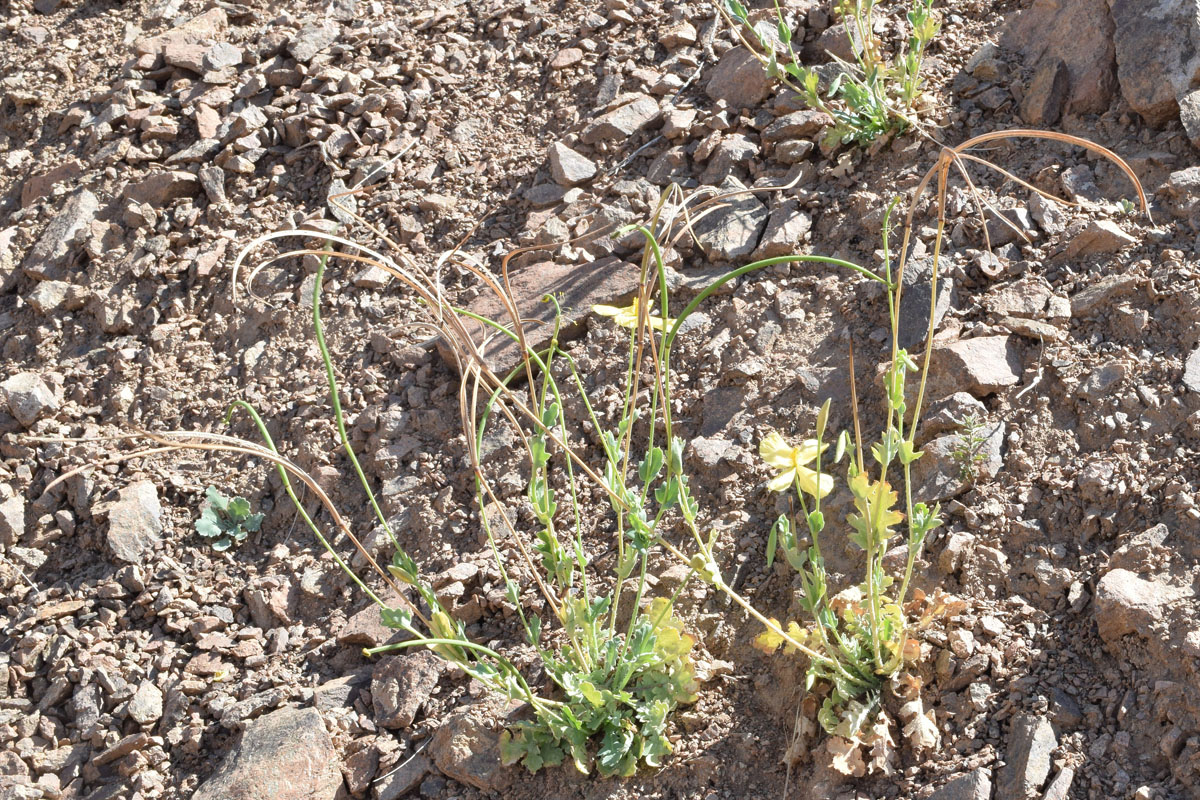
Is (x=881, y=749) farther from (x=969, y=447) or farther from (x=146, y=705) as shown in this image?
(x=146, y=705)

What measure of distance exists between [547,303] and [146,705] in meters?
1.47

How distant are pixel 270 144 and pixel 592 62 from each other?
3.87 ft

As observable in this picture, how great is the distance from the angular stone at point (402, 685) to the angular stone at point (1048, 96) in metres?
2.25

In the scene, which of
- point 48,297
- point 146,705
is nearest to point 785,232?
point 146,705

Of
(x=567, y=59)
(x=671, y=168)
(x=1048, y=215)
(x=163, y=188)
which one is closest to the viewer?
(x=1048, y=215)

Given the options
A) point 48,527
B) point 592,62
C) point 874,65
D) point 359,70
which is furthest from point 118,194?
point 874,65

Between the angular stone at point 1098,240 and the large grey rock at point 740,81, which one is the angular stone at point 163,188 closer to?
the large grey rock at point 740,81

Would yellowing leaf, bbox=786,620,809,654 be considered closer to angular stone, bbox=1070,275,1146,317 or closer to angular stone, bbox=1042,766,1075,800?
angular stone, bbox=1042,766,1075,800

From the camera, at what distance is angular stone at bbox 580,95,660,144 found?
3529 millimetres

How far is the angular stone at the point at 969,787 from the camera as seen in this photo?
6.36 ft

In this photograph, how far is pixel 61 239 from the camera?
12.1 feet

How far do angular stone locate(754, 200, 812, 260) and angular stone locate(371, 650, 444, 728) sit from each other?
4.68 feet

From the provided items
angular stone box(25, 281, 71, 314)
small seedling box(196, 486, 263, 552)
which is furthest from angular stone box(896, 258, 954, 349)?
angular stone box(25, 281, 71, 314)

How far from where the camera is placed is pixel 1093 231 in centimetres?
268
